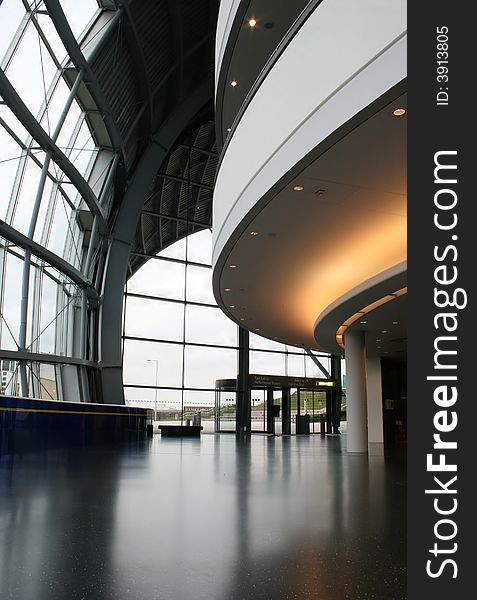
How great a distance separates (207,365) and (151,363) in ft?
13.3

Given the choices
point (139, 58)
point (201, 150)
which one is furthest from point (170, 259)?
point (139, 58)

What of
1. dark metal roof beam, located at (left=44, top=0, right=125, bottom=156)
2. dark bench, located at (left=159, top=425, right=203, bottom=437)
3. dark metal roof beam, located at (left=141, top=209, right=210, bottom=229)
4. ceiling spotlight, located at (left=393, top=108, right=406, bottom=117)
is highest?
dark metal roof beam, located at (left=141, top=209, right=210, bottom=229)

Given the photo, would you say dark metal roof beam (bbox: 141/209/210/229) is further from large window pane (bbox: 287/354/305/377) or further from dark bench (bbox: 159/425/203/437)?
dark bench (bbox: 159/425/203/437)

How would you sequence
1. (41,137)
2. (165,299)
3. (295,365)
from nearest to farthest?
(41,137), (165,299), (295,365)

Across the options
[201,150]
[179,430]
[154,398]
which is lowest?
[179,430]

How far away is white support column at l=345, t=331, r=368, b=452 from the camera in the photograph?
675 inches

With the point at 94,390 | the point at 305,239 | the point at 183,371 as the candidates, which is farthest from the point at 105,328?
the point at 305,239

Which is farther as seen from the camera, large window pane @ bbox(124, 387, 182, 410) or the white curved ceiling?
large window pane @ bbox(124, 387, 182, 410)

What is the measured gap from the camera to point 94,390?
25.1m

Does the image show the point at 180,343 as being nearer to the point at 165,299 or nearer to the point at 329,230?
the point at 165,299

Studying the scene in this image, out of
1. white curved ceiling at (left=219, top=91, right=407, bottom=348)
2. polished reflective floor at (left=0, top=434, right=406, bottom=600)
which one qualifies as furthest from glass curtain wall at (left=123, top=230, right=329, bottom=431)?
polished reflective floor at (left=0, top=434, right=406, bottom=600)

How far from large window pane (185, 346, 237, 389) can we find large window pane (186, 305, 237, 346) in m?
0.58

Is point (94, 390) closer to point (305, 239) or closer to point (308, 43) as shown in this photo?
point (305, 239)

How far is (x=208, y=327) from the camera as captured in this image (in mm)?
36938
